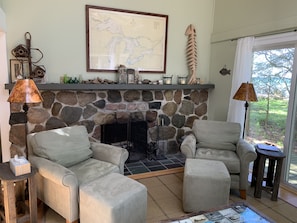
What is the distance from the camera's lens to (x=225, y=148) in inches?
131

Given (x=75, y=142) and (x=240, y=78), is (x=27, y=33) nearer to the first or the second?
(x=75, y=142)

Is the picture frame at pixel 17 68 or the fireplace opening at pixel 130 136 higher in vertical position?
the picture frame at pixel 17 68

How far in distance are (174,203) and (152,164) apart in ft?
3.68

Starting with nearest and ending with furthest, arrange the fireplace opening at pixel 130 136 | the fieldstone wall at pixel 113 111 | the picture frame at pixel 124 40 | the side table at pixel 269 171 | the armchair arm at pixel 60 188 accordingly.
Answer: the armchair arm at pixel 60 188, the side table at pixel 269 171, the fieldstone wall at pixel 113 111, the picture frame at pixel 124 40, the fireplace opening at pixel 130 136

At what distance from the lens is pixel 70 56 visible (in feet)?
11.3

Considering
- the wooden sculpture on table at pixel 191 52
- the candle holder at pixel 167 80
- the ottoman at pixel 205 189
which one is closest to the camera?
the ottoman at pixel 205 189

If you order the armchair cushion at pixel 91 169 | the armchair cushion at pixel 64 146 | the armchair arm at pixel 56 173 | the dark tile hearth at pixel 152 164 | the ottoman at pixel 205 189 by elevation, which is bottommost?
the dark tile hearth at pixel 152 164

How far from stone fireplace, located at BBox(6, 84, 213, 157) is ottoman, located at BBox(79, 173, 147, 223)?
5.34ft

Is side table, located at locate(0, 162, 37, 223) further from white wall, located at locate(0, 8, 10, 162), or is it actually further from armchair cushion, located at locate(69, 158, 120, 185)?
white wall, located at locate(0, 8, 10, 162)

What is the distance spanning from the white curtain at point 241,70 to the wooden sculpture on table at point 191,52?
2.35 feet

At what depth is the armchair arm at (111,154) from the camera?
8.68 ft

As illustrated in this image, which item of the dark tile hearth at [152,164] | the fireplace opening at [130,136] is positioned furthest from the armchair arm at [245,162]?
the fireplace opening at [130,136]

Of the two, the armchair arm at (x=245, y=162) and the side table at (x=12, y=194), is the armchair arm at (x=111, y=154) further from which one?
the armchair arm at (x=245, y=162)

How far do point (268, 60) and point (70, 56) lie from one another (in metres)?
2.91
